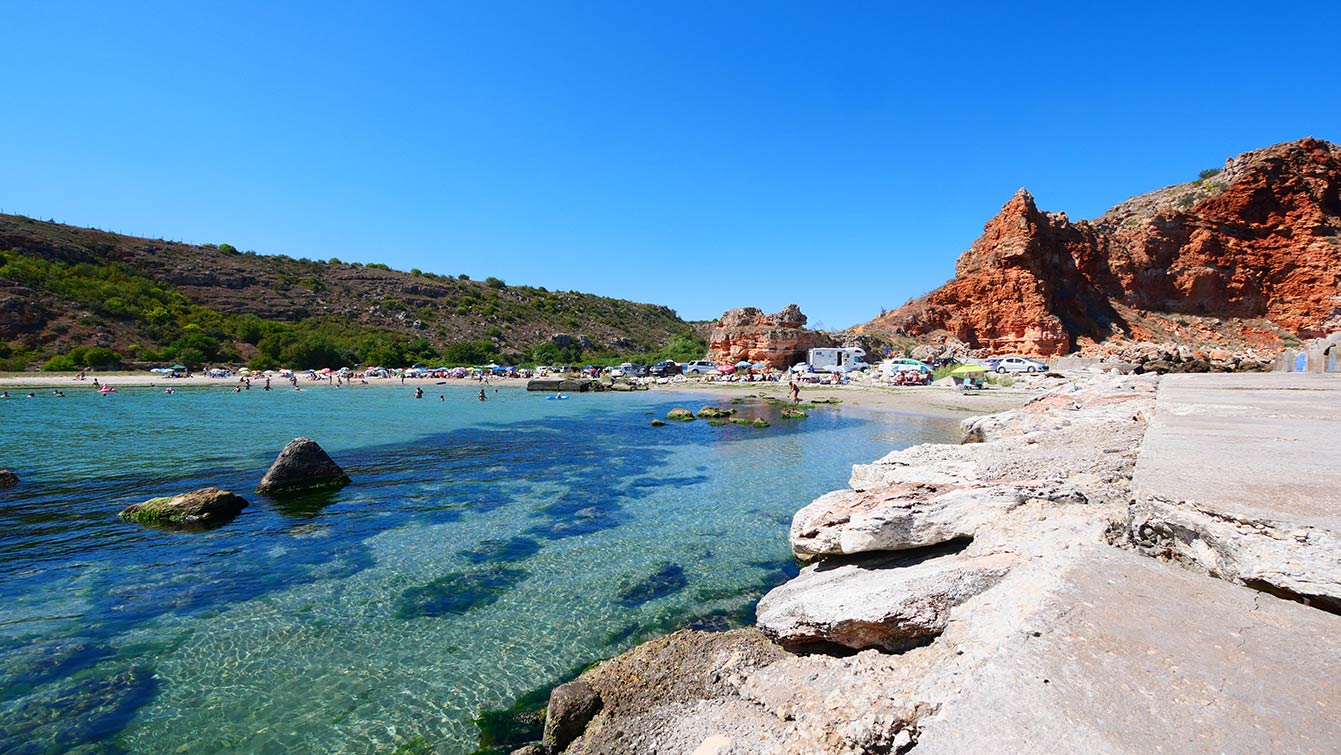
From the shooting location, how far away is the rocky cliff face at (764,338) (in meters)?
58.8

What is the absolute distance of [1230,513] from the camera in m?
2.65

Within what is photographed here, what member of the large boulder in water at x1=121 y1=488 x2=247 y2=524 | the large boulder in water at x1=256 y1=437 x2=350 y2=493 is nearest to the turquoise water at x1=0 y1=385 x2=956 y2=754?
the large boulder in water at x1=121 y1=488 x2=247 y2=524

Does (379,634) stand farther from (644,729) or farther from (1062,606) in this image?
(1062,606)

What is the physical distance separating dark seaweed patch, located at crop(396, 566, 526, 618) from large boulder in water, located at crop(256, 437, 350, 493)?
7314 mm

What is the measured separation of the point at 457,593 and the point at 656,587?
2611 millimetres

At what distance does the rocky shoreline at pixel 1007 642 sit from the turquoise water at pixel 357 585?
1613 mm

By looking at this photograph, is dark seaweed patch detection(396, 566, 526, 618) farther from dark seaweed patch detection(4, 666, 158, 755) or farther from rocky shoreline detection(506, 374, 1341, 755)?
rocky shoreline detection(506, 374, 1341, 755)

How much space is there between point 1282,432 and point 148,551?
14628 mm

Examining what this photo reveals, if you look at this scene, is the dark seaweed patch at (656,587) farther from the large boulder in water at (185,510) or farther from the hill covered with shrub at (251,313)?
the hill covered with shrub at (251,313)

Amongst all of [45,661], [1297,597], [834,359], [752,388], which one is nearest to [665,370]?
[752,388]

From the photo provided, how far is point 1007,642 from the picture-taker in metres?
2.28

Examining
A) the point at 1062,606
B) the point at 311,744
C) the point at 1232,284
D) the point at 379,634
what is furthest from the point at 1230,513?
the point at 1232,284

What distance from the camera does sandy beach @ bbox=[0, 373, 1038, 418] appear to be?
1169 inches

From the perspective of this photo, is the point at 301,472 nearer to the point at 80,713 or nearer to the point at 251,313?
the point at 80,713
